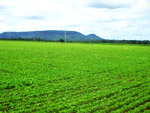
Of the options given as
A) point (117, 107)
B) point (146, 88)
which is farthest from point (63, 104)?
point (146, 88)

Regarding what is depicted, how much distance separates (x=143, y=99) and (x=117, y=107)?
2.04 metres

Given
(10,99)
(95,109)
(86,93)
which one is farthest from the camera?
(86,93)

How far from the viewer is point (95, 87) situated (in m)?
11.1

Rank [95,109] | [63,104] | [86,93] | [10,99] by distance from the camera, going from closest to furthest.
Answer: [95,109]
[63,104]
[10,99]
[86,93]

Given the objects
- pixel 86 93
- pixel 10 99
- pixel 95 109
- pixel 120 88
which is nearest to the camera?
pixel 95 109

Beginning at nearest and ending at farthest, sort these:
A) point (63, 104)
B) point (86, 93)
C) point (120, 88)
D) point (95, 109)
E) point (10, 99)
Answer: point (95, 109)
point (63, 104)
point (10, 99)
point (86, 93)
point (120, 88)

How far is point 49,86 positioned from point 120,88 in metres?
5.33

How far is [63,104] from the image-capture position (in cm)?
834

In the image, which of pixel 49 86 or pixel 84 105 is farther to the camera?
pixel 49 86

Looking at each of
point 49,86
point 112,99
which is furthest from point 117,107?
point 49,86

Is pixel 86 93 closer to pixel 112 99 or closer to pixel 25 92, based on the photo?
pixel 112 99

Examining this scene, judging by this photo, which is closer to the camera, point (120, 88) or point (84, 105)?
point (84, 105)

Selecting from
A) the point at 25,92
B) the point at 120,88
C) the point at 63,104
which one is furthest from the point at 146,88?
the point at 25,92

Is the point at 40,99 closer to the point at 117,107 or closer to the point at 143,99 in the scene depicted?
the point at 117,107
